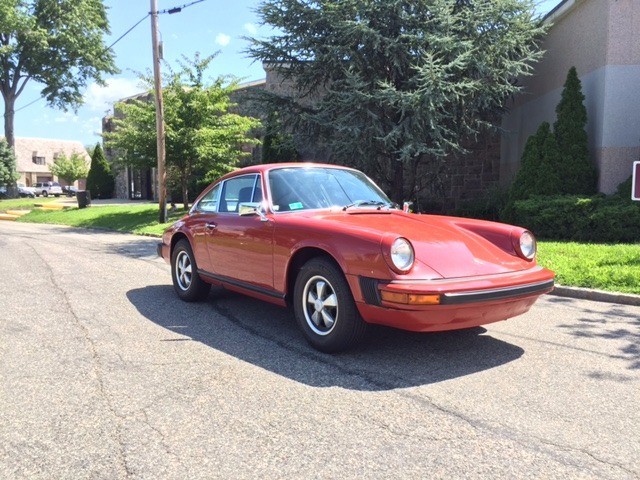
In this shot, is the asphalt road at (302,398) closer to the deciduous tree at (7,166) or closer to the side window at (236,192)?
the side window at (236,192)

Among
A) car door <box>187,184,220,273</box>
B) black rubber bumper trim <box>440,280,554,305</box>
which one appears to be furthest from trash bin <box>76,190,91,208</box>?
black rubber bumper trim <box>440,280,554,305</box>

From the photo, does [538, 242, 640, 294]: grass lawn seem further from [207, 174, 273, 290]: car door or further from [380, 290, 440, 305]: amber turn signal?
[207, 174, 273, 290]: car door

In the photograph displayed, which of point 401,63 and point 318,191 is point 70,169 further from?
point 318,191

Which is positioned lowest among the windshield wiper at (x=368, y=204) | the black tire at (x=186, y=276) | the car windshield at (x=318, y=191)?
the black tire at (x=186, y=276)

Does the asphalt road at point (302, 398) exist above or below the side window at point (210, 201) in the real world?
below

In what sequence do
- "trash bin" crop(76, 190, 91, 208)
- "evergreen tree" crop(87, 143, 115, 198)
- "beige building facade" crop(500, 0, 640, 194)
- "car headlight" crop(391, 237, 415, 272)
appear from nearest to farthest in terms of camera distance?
"car headlight" crop(391, 237, 415, 272), "beige building facade" crop(500, 0, 640, 194), "trash bin" crop(76, 190, 91, 208), "evergreen tree" crop(87, 143, 115, 198)

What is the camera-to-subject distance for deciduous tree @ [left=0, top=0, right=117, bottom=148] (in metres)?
37.6

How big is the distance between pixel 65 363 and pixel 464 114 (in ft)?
34.1

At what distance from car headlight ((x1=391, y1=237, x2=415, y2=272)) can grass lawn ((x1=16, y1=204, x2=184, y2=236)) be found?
12.2m

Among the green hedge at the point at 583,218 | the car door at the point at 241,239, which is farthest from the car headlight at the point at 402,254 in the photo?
the green hedge at the point at 583,218

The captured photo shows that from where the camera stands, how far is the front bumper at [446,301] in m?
3.69

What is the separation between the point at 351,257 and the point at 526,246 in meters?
1.62

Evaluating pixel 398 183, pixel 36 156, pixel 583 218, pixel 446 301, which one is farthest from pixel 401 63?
pixel 36 156

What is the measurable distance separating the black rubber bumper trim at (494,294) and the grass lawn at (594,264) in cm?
278
